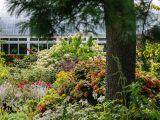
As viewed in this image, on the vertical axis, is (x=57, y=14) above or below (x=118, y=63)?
above

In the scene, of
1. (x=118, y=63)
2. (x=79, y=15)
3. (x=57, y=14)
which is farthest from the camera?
(x=118, y=63)

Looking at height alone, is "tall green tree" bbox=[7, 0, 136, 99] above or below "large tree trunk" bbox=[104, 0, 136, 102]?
above

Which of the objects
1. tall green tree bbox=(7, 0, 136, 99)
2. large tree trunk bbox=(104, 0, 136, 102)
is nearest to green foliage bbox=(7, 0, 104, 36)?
tall green tree bbox=(7, 0, 136, 99)

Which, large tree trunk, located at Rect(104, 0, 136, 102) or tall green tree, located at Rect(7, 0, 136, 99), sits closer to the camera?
tall green tree, located at Rect(7, 0, 136, 99)

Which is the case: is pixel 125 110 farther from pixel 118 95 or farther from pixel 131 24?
pixel 131 24

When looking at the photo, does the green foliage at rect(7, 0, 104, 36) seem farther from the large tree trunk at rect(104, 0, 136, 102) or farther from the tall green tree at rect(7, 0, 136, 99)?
the large tree trunk at rect(104, 0, 136, 102)

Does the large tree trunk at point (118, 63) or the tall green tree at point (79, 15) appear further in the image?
the large tree trunk at point (118, 63)

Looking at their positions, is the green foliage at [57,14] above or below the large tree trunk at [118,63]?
above

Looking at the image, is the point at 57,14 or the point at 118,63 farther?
the point at 118,63

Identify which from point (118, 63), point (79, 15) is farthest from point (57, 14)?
point (118, 63)

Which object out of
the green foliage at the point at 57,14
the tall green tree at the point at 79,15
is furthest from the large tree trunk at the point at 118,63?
the green foliage at the point at 57,14

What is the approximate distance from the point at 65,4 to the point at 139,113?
1.64 metres

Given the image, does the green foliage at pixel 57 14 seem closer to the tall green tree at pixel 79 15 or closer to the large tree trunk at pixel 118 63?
the tall green tree at pixel 79 15

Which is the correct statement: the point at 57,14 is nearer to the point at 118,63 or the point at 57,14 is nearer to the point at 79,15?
the point at 79,15
